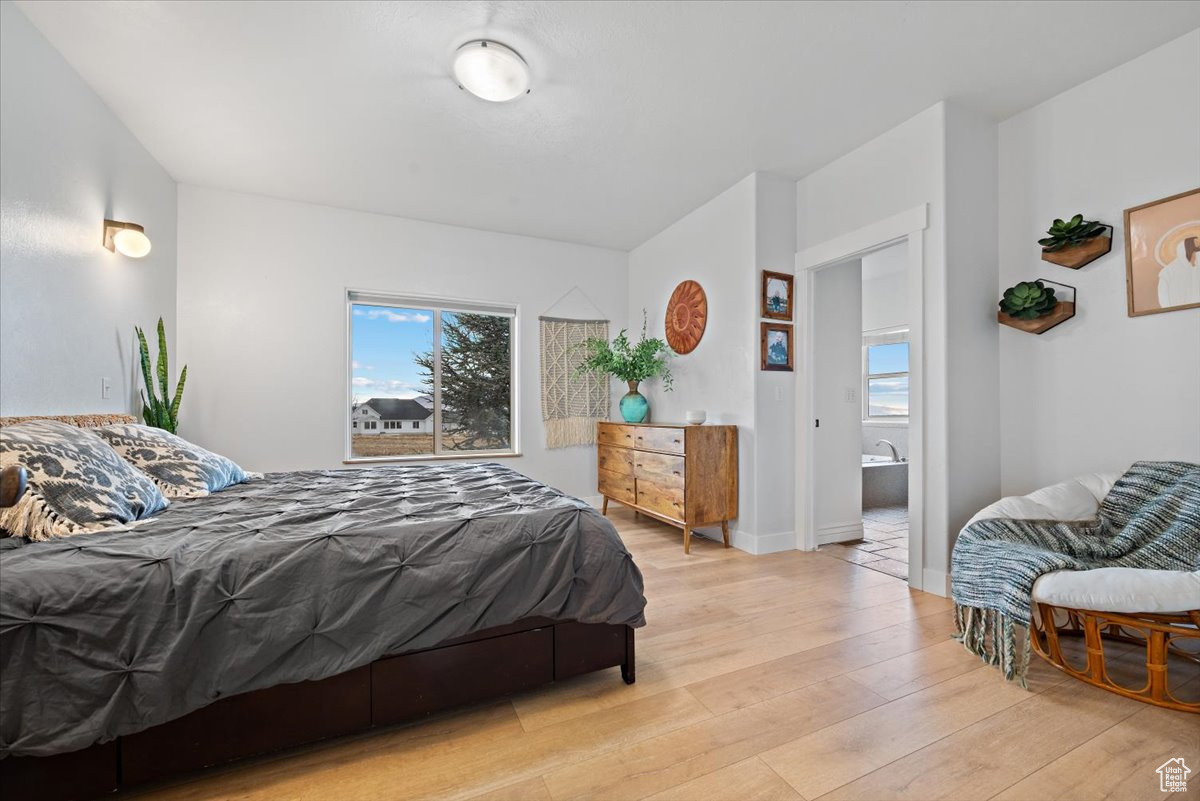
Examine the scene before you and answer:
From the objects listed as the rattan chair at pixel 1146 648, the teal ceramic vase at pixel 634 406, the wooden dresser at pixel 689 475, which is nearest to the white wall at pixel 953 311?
the rattan chair at pixel 1146 648

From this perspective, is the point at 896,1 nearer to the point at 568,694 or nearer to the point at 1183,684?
the point at 1183,684

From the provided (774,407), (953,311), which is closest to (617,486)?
(774,407)

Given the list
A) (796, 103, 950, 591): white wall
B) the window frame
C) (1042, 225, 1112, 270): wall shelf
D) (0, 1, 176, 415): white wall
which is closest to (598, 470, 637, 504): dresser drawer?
(796, 103, 950, 591): white wall

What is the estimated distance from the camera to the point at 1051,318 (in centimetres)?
260

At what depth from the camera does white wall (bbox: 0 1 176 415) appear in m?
2.00

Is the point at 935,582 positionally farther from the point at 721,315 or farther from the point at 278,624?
the point at 278,624

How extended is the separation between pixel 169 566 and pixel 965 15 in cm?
348

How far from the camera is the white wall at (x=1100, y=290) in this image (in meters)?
2.22

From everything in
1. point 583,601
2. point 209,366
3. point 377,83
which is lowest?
point 583,601

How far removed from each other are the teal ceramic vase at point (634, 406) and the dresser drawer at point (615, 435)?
0.17 metres

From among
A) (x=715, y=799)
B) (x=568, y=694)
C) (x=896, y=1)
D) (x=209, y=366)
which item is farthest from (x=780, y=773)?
(x=209, y=366)

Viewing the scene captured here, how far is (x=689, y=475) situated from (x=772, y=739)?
203cm

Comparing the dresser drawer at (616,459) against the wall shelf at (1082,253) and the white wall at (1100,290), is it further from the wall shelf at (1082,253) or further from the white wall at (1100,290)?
the wall shelf at (1082,253)

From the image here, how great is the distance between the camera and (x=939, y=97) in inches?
104
